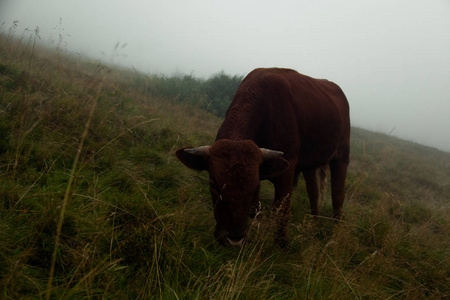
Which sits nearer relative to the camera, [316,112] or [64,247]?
[64,247]

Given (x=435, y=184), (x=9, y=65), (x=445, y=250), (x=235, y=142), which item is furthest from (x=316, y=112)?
(x=435, y=184)

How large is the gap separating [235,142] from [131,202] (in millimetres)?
1107

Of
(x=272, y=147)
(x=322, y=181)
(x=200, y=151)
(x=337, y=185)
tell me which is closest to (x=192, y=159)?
(x=200, y=151)

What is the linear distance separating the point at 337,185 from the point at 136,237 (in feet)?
12.5

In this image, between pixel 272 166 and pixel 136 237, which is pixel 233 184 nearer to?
pixel 272 166

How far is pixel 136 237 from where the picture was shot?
1.74m

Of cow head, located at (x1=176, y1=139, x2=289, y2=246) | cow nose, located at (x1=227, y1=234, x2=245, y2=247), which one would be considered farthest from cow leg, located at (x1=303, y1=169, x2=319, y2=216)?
cow nose, located at (x1=227, y1=234, x2=245, y2=247)

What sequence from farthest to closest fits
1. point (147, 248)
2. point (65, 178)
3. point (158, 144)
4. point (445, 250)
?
point (158, 144), point (445, 250), point (65, 178), point (147, 248)

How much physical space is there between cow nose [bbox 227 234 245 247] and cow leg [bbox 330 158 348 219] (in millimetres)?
2736

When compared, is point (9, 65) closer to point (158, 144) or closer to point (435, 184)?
point (158, 144)

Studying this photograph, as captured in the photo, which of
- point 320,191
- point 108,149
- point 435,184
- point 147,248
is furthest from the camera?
point 435,184

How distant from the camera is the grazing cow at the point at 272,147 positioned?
2238 millimetres

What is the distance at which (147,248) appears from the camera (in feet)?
5.65

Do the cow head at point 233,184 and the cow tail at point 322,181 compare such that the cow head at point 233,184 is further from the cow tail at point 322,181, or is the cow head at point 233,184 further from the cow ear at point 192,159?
the cow tail at point 322,181
